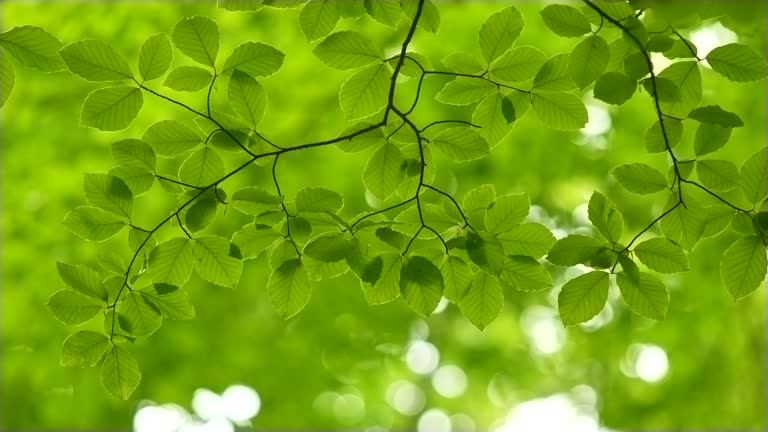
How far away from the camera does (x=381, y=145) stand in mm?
1339

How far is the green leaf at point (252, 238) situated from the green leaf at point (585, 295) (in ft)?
1.79

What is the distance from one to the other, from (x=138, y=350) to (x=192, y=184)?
3347 mm

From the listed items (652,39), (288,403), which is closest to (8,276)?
(288,403)

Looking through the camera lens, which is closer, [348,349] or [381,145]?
[381,145]

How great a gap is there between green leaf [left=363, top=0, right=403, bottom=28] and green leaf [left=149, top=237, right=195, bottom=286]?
0.55m

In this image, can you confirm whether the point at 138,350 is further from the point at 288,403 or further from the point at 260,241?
the point at 260,241

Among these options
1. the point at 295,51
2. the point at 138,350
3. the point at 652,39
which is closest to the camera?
the point at 652,39

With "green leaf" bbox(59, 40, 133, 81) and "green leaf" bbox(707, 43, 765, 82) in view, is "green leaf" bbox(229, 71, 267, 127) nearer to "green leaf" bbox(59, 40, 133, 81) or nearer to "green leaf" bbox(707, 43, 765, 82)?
"green leaf" bbox(59, 40, 133, 81)

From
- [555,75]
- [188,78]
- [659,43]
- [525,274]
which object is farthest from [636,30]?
[188,78]

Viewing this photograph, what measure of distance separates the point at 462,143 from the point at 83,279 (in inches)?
28.8

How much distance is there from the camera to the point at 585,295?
4.33ft

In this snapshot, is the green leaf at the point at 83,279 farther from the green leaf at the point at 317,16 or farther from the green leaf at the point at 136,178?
the green leaf at the point at 317,16

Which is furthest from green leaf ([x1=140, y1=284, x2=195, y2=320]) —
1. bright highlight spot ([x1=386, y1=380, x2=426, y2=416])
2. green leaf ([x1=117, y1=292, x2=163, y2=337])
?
bright highlight spot ([x1=386, y1=380, x2=426, y2=416])

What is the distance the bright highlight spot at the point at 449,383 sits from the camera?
21.7ft
